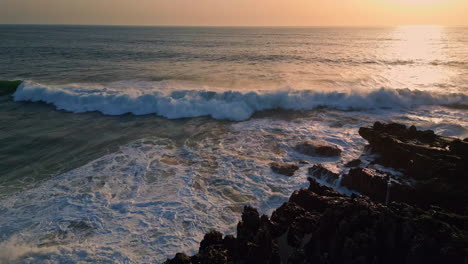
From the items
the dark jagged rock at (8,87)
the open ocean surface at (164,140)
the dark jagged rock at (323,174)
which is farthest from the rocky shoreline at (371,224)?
the dark jagged rock at (8,87)

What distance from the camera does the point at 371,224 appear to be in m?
4.85

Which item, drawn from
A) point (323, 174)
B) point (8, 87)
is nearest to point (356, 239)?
point (323, 174)

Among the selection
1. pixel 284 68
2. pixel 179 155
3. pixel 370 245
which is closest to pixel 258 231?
pixel 370 245

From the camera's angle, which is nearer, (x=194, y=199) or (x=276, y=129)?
(x=194, y=199)

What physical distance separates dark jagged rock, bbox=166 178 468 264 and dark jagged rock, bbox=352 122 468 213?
1.39 m

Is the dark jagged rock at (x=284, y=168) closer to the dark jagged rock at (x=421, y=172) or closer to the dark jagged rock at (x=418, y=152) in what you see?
the dark jagged rock at (x=421, y=172)

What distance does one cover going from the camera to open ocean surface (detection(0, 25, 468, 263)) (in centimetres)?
679

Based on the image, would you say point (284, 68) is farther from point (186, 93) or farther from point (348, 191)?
point (348, 191)

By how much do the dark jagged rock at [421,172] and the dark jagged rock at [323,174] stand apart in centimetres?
45

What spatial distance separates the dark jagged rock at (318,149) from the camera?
10633 mm

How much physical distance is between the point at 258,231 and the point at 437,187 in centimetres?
452

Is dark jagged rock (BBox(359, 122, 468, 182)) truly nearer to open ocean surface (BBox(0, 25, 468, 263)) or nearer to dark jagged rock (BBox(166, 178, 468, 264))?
open ocean surface (BBox(0, 25, 468, 263))

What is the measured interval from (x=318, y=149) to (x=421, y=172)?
3.78 metres

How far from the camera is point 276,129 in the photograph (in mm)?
13945
